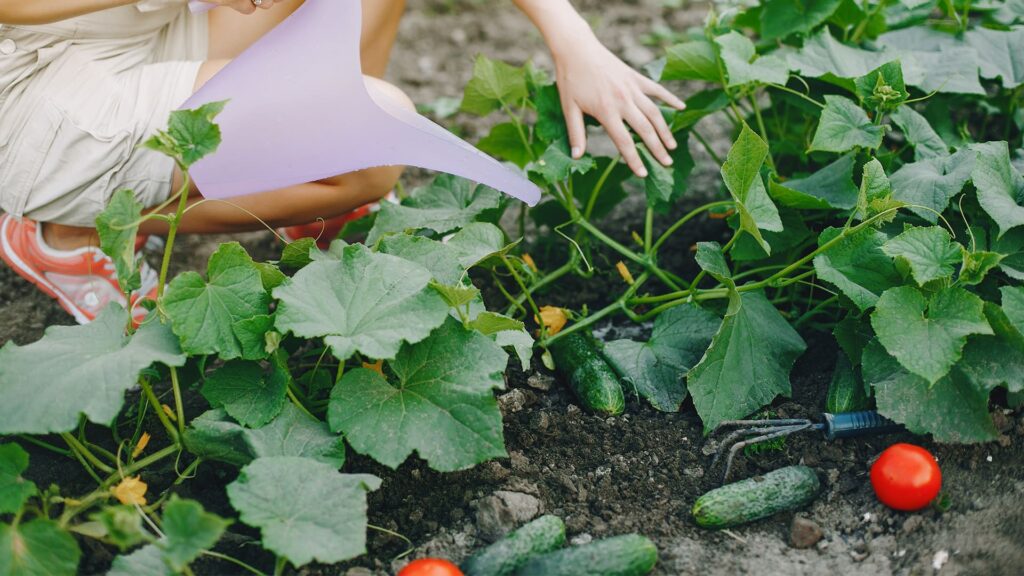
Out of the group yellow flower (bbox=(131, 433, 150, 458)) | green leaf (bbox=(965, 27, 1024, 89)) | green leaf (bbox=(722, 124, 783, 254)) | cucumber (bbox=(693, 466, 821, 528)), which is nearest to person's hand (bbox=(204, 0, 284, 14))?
yellow flower (bbox=(131, 433, 150, 458))

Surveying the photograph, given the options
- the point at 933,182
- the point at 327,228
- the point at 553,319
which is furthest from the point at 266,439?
the point at 933,182

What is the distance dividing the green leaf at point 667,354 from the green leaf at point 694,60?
0.72 meters

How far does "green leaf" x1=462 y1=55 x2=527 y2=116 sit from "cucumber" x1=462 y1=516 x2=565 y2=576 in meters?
1.30

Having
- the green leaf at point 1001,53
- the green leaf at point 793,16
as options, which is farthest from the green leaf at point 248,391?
the green leaf at point 1001,53

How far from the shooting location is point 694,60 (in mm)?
2727

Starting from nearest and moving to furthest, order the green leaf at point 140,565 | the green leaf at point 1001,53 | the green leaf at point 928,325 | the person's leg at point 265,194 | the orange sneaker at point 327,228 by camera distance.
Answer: the green leaf at point 140,565, the green leaf at point 928,325, the person's leg at point 265,194, the green leaf at point 1001,53, the orange sneaker at point 327,228

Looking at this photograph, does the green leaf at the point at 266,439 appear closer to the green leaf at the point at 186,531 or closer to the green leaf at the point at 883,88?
the green leaf at the point at 186,531

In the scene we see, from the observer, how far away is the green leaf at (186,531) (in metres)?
1.65

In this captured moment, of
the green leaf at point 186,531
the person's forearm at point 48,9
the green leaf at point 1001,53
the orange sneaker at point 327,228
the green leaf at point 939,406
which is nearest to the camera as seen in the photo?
the green leaf at point 186,531

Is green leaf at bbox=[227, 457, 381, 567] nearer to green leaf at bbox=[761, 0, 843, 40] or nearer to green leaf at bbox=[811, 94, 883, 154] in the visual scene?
green leaf at bbox=[811, 94, 883, 154]

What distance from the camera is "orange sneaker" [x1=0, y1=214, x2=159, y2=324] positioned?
268 centimetres

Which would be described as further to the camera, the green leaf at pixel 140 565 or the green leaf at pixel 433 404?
the green leaf at pixel 433 404

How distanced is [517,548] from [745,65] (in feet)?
4.74

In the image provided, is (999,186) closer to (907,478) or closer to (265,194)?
(907,478)
